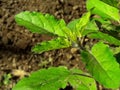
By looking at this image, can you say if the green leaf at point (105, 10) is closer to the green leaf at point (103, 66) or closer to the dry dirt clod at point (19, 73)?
the green leaf at point (103, 66)

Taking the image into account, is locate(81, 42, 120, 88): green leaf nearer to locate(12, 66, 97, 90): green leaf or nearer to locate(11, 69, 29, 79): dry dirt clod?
locate(12, 66, 97, 90): green leaf

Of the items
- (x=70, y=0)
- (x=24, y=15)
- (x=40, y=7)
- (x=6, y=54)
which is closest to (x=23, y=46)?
(x=6, y=54)

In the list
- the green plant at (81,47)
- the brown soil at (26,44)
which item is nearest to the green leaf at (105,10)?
the green plant at (81,47)

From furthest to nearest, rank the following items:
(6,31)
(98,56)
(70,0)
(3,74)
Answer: (70,0) → (6,31) → (3,74) → (98,56)

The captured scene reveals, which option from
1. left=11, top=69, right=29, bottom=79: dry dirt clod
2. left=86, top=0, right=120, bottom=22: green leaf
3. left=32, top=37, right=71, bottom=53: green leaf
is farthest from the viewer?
left=11, top=69, right=29, bottom=79: dry dirt clod

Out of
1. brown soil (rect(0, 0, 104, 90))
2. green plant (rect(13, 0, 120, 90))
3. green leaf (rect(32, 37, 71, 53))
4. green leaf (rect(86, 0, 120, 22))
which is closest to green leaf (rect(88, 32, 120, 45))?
green plant (rect(13, 0, 120, 90))

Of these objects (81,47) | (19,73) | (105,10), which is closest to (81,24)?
(81,47)

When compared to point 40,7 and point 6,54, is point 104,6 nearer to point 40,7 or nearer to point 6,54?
point 6,54
